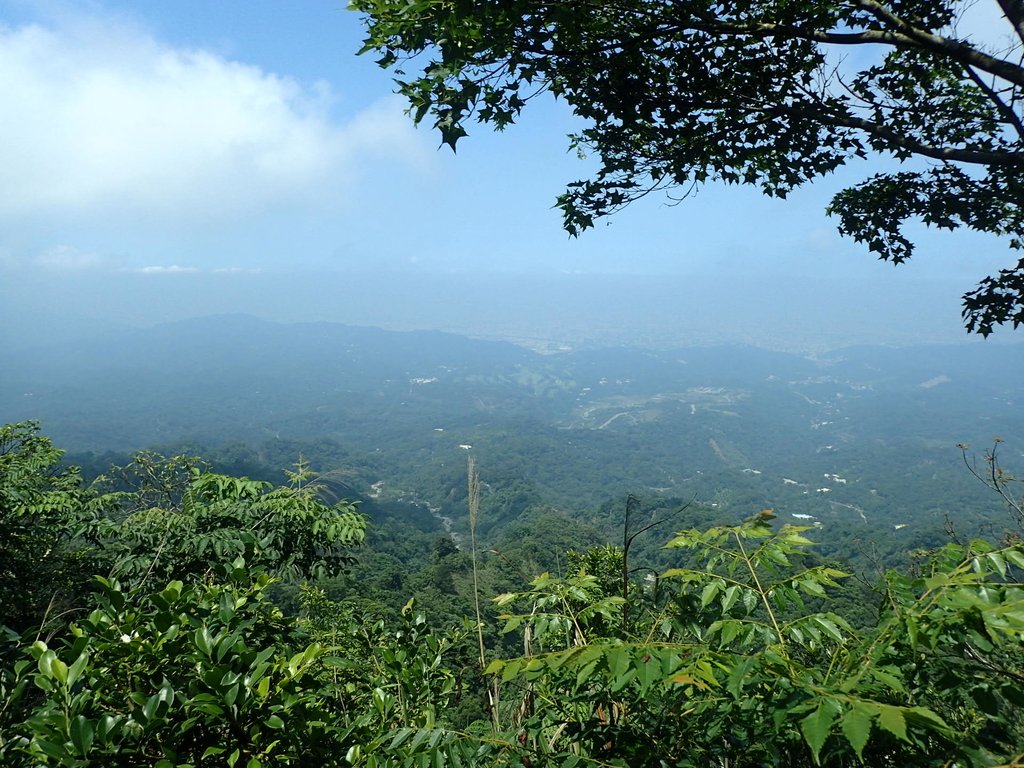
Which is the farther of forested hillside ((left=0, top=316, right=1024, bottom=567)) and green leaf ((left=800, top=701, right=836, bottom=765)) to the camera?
forested hillside ((left=0, top=316, right=1024, bottom=567))

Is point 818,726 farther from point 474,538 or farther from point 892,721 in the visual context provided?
point 474,538

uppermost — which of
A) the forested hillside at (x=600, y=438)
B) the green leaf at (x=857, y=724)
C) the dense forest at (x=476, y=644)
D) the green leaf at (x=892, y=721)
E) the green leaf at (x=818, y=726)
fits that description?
the green leaf at (x=892, y=721)

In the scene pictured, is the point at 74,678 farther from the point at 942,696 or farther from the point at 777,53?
the point at 777,53

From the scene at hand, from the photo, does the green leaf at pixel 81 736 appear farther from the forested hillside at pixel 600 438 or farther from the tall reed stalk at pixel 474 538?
the forested hillside at pixel 600 438

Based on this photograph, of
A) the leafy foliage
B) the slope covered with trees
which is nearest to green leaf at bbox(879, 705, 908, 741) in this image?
the slope covered with trees

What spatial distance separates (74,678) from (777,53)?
4.36 m

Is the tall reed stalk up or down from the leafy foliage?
up

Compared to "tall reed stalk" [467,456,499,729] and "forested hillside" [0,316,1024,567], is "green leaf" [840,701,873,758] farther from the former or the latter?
"forested hillside" [0,316,1024,567]

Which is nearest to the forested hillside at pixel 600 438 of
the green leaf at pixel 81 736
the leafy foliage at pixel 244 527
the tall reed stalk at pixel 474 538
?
the leafy foliage at pixel 244 527

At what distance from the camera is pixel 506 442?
12069 centimetres

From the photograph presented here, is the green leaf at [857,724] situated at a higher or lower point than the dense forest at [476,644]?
higher

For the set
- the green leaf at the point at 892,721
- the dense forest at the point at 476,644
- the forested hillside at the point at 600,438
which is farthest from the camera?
the forested hillside at the point at 600,438

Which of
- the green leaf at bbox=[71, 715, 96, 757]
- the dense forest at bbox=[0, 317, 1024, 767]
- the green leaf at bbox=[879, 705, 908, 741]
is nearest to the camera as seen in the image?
the green leaf at bbox=[879, 705, 908, 741]

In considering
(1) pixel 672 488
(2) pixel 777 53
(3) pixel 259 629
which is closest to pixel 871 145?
(2) pixel 777 53
